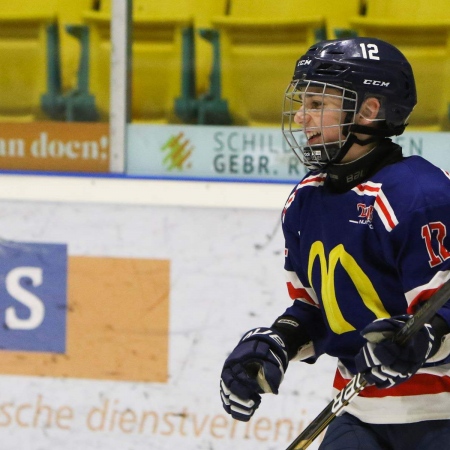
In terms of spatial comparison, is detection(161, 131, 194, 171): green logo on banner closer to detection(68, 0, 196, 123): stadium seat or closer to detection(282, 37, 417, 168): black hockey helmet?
detection(68, 0, 196, 123): stadium seat

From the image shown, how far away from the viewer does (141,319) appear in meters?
3.26

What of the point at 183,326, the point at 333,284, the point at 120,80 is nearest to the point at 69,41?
the point at 120,80

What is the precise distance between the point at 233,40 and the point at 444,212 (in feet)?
5.69

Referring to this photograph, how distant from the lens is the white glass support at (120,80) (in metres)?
3.39

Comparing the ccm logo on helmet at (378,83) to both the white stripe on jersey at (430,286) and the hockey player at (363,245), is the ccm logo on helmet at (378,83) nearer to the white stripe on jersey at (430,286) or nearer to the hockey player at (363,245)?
the hockey player at (363,245)

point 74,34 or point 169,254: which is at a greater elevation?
point 74,34

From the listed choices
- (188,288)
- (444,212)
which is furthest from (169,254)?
(444,212)

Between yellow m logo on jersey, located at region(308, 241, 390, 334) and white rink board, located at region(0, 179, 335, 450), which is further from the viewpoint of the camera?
white rink board, located at region(0, 179, 335, 450)

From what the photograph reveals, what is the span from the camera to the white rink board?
10.4ft

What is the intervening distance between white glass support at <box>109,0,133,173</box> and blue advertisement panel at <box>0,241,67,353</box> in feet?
1.19

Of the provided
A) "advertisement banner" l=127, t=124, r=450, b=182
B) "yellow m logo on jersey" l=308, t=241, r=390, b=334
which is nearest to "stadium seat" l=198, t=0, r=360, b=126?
"advertisement banner" l=127, t=124, r=450, b=182

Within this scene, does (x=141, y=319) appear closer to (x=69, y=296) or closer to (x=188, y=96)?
(x=69, y=296)

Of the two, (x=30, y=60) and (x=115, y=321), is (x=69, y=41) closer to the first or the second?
(x=30, y=60)

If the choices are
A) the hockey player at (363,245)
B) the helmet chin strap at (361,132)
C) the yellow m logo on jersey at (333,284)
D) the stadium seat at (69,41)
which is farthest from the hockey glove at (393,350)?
the stadium seat at (69,41)
